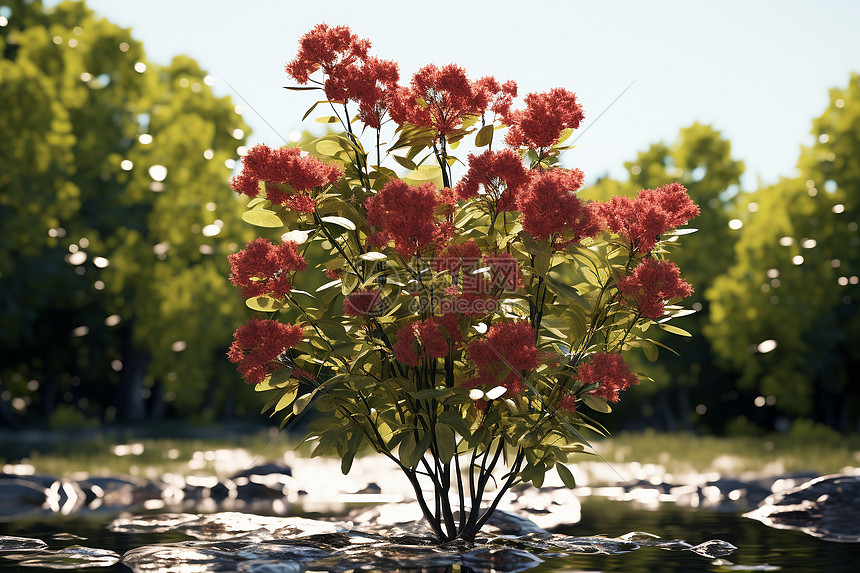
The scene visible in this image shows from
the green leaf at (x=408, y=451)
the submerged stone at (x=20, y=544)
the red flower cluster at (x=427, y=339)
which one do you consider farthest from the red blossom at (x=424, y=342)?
the submerged stone at (x=20, y=544)

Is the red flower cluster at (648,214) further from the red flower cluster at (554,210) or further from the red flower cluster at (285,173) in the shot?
the red flower cluster at (285,173)

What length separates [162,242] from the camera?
33.3m

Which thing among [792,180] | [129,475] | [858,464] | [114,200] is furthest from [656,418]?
[129,475]

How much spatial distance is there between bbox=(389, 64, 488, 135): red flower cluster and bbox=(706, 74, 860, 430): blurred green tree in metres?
24.4

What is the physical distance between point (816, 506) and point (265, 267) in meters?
9.28

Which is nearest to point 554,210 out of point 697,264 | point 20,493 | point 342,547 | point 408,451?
point 408,451

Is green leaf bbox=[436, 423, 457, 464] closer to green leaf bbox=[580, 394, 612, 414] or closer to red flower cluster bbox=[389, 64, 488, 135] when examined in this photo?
green leaf bbox=[580, 394, 612, 414]

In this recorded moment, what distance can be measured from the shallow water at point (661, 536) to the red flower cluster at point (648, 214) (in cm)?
317

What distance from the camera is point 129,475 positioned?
62.6ft

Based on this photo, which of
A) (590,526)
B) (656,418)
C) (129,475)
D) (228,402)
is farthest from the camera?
(228,402)

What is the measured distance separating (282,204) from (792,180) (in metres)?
27.3

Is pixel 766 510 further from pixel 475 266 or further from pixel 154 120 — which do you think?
pixel 154 120

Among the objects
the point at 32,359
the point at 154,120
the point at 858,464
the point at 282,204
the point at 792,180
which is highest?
the point at 154,120

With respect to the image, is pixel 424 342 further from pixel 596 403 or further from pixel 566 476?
pixel 566 476
